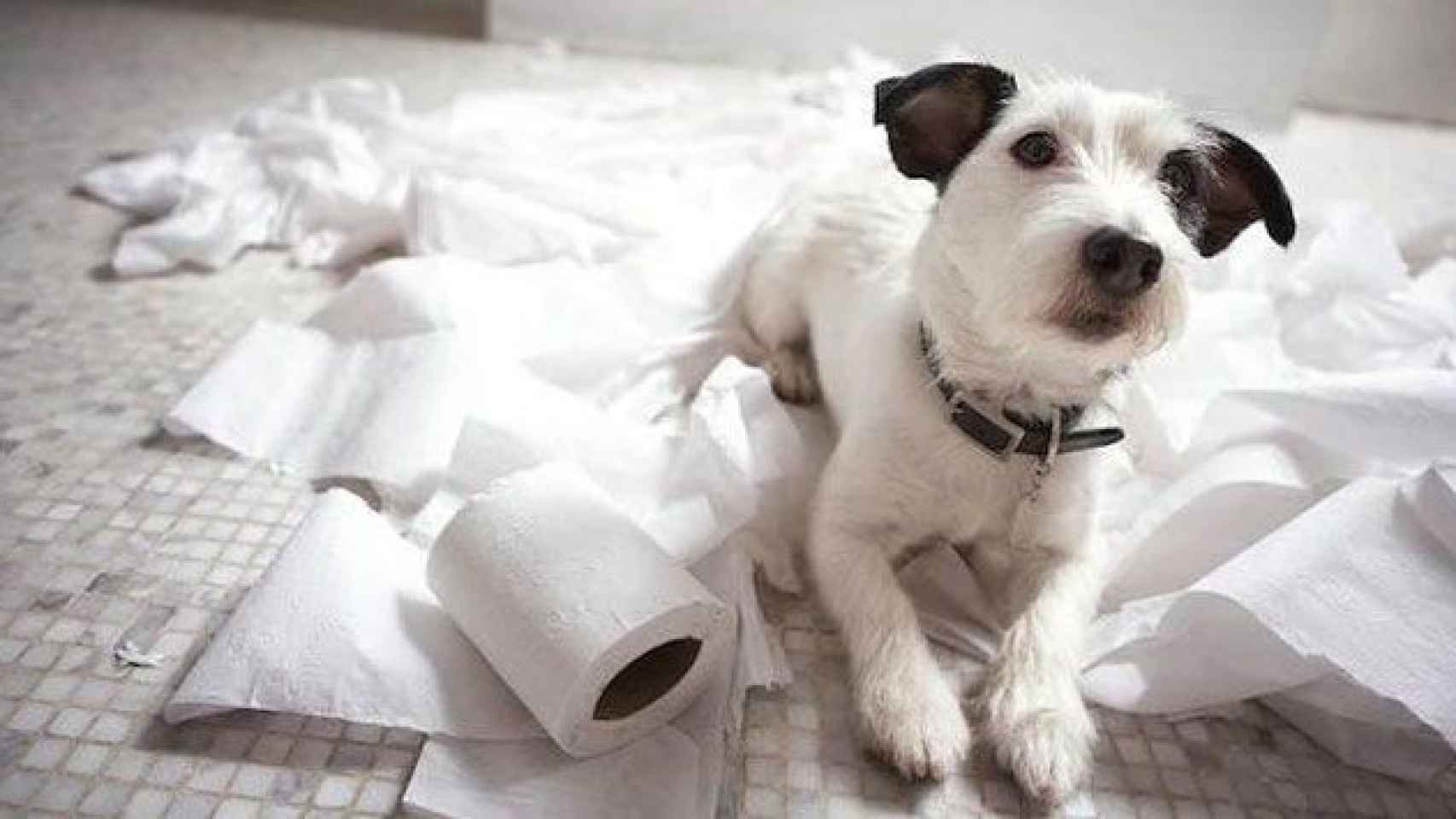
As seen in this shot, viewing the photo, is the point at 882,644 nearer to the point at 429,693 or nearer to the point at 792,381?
the point at 429,693

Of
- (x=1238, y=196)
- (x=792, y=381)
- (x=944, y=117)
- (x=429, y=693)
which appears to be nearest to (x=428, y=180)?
(x=792, y=381)

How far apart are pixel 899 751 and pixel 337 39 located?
351 cm

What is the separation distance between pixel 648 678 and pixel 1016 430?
23.2 inches

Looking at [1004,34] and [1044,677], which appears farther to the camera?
[1004,34]

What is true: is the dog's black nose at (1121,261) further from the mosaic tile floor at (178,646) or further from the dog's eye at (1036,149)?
the mosaic tile floor at (178,646)

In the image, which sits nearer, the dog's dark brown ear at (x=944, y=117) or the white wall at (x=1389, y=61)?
the dog's dark brown ear at (x=944, y=117)

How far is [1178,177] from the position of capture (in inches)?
53.5

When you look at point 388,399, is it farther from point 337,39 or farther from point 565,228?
point 337,39

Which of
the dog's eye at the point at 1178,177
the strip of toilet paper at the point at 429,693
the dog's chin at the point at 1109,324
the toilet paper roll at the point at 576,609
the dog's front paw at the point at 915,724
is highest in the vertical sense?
the dog's eye at the point at 1178,177

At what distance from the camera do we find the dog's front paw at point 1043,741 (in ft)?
3.79

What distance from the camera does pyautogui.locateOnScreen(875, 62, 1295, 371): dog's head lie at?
117cm

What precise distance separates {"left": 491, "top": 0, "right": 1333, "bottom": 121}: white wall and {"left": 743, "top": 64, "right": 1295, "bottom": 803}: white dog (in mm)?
2621

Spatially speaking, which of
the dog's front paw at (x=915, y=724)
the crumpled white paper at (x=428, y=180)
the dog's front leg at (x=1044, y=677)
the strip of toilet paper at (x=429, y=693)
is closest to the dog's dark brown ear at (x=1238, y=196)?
the dog's front leg at (x=1044, y=677)

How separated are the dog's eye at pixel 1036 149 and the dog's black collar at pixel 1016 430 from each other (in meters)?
0.29
